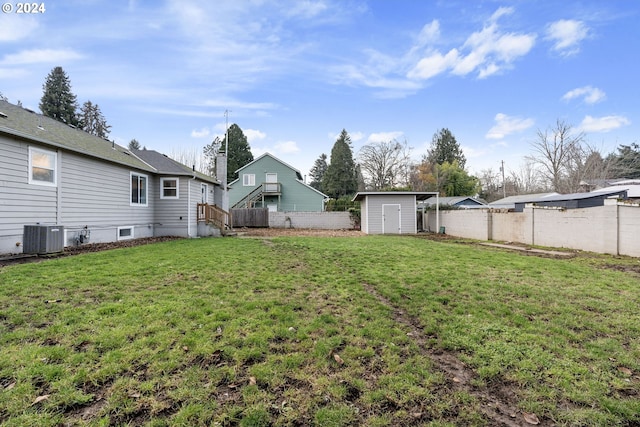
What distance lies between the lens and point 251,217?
930 inches

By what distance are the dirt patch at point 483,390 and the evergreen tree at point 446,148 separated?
50.7m

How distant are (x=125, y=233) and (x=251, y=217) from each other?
12.0 meters

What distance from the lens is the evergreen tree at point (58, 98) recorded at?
2798 cm

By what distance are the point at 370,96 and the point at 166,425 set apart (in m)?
19.4

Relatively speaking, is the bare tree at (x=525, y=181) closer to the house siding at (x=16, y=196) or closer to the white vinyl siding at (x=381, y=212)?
the white vinyl siding at (x=381, y=212)

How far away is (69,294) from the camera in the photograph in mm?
4270

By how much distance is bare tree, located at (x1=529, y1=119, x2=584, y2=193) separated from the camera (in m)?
26.2

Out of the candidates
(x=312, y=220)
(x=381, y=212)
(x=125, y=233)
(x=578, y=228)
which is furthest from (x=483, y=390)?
(x=312, y=220)

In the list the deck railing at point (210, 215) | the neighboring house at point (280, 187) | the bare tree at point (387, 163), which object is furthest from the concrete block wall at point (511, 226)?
the bare tree at point (387, 163)

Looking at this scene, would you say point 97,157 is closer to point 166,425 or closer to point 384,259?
point 384,259

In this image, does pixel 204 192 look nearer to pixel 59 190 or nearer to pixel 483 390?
pixel 59 190

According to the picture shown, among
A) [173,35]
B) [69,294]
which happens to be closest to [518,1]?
[173,35]

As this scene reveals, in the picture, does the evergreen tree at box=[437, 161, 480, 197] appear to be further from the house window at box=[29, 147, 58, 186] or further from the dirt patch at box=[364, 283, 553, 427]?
the dirt patch at box=[364, 283, 553, 427]

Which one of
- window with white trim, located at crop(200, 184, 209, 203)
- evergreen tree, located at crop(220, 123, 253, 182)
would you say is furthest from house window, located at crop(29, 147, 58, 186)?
evergreen tree, located at crop(220, 123, 253, 182)
